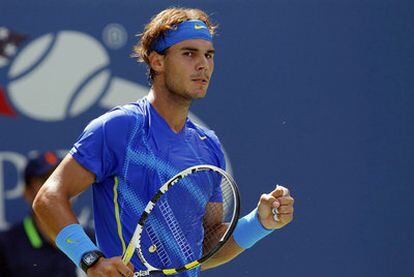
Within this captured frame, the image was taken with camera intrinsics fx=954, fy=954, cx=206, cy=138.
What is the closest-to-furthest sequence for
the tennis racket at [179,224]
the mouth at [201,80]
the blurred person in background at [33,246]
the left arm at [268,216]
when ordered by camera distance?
the tennis racket at [179,224]
the left arm at [268,216]
the mouth at [201,80]
the blurred person in background at [33,246]

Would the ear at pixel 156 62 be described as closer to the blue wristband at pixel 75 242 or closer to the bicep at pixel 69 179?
the bicep at pixel 69 179

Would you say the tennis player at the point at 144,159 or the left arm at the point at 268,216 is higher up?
the tennis player at the point at 144,159

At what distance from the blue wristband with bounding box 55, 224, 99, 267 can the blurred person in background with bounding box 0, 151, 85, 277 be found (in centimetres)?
202

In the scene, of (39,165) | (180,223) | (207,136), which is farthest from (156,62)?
(39,165)

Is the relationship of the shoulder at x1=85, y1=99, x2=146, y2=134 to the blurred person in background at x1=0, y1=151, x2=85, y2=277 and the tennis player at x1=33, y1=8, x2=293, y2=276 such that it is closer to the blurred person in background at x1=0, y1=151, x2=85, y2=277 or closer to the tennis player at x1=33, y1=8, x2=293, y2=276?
the tennis player at x1=33, y1=8, x2=293, y2=276

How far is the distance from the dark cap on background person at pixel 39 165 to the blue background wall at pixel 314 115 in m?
0.17

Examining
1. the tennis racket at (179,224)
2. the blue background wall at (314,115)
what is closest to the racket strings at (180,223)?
the tennis racket at (179,224)

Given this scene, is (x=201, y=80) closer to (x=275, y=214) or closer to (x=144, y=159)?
(x=144, y=159)

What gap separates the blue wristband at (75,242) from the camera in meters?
2.93

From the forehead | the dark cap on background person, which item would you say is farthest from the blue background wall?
the forehead

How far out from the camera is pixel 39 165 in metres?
5.04

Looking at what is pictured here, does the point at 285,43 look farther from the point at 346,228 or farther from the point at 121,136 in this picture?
the point at 121,136

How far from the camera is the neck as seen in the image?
11.0 feet

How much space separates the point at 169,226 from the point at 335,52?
2440 mm
